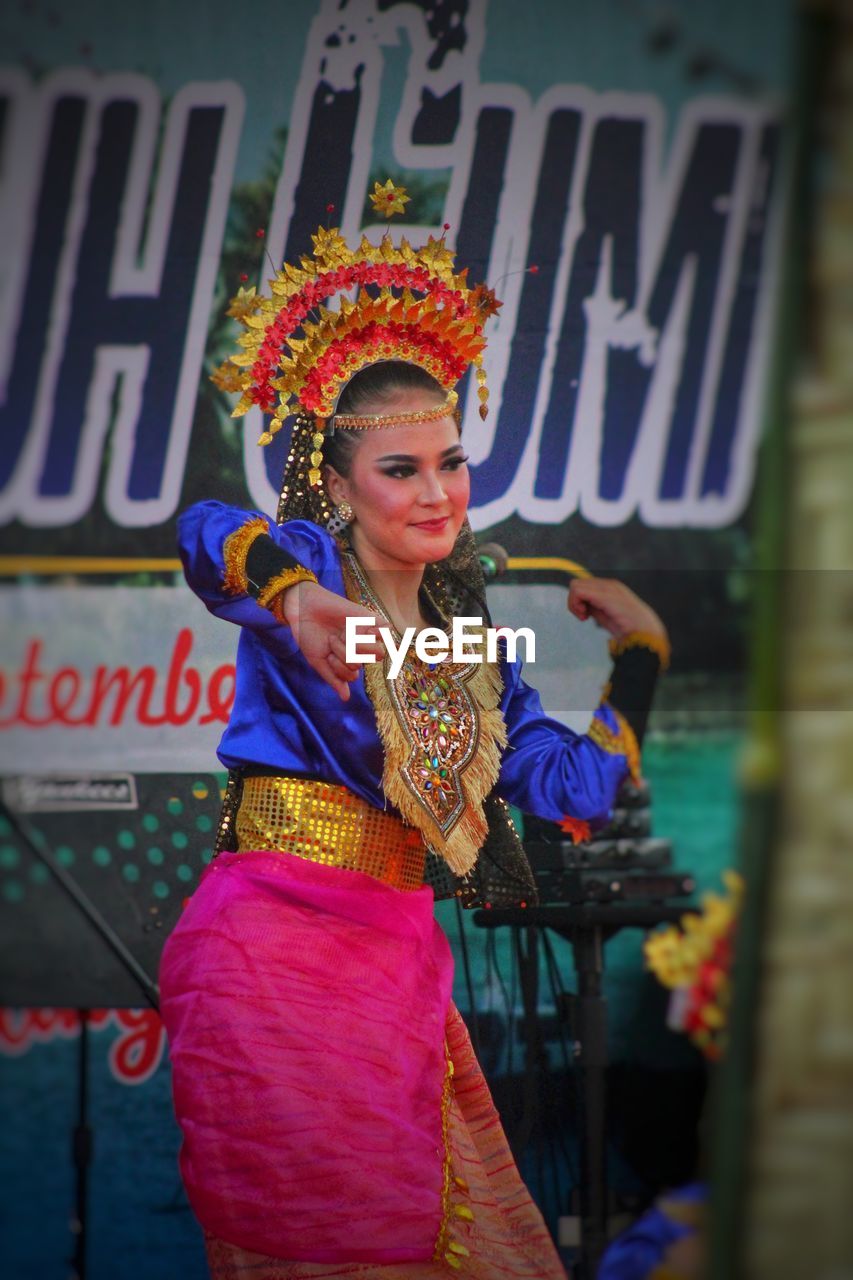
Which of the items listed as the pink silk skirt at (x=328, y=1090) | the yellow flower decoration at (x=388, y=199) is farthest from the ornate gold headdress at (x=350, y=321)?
the pink silk skirt at (x=328, y=1090)

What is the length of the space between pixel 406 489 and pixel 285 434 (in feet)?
0.91

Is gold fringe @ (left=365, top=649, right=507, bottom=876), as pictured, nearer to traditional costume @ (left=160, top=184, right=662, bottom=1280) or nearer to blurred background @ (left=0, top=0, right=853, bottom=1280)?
traditional costume @ (left=160, top=184, right=662, bottom=1280)

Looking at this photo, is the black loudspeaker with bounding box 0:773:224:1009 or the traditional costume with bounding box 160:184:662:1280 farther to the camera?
the black loudspeaker with bounding box 0:773:224:1009

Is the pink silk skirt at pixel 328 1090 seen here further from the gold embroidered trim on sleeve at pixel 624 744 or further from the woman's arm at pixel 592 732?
the gold embroidered trim on sleeve at pixel 624 744

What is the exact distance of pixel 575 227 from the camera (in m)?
2.77

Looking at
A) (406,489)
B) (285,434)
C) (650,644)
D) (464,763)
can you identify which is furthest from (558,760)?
(285,434)

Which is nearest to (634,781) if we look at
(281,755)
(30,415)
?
(281,755)

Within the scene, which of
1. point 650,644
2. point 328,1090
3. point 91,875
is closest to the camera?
point 328,1090

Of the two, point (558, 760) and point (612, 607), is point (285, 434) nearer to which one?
point (612, 607)

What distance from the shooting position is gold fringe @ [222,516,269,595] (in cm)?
270

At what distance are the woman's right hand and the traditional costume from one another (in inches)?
0.8

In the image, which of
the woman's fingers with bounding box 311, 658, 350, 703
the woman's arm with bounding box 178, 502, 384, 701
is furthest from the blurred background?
the woman's fingers with bounding box 311, 658, 350, 703

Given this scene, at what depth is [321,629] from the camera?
2.71 metres

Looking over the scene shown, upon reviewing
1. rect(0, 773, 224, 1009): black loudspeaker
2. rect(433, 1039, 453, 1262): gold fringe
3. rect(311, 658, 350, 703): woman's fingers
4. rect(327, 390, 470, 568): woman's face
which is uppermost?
rect(327, 390, 470, 568): woman's face
